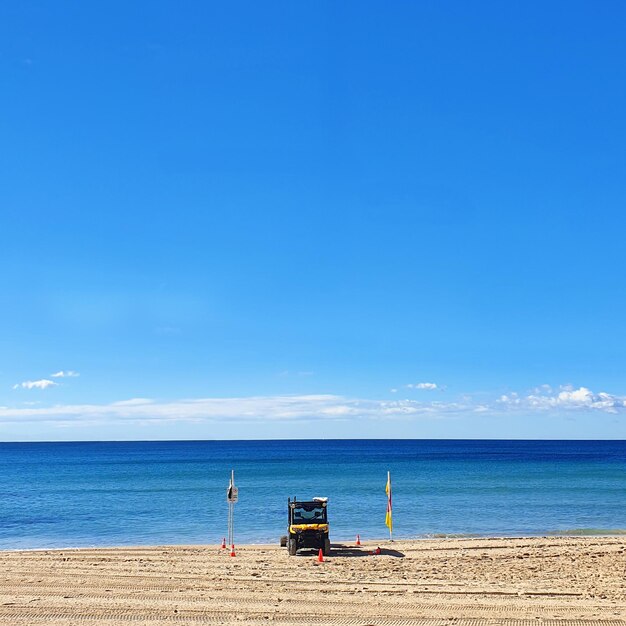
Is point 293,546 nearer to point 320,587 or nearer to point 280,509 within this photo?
point 320,587

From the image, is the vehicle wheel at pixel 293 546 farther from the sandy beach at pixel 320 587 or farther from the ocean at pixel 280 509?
the ocean at pixel 280 509

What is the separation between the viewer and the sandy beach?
14734 mm

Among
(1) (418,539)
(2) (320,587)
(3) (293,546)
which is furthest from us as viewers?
(1) (418,539)

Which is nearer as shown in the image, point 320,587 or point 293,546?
point 320,587

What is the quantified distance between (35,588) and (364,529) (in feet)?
63.8

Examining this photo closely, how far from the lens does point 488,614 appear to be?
48.8ft

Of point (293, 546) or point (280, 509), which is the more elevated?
point (293, 546)

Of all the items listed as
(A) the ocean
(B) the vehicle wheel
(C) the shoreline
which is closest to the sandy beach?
(B) the vehicle wheel

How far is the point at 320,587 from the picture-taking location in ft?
58.0

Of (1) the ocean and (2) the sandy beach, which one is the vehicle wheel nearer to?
(2) the sandy beach

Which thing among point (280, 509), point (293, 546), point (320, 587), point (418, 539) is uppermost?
point (320, 587)

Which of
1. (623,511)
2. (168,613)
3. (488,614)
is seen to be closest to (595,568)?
(488,614)

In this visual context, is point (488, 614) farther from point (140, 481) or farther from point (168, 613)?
point (140, 481)

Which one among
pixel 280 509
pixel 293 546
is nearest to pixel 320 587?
pixel 293 546
